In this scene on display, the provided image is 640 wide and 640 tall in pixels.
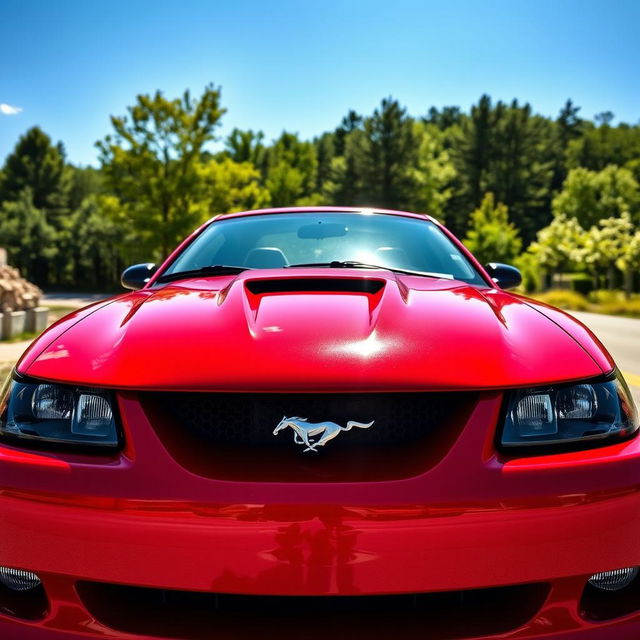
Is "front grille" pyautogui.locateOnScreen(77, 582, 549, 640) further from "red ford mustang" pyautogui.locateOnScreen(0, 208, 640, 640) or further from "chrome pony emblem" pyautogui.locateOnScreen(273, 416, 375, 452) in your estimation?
"chrome pony emblem" pyautogui.locateOnScreen(273, 416, 375, 452)

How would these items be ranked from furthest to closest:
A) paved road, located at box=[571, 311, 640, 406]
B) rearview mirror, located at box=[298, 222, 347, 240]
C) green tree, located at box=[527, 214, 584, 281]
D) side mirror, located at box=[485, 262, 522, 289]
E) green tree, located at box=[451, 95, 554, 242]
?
1. green tree, located at box=[451, 95, 554, 242]
2. green tree, located at box=[527, 214, 584, 281]
3. paved road, located at box=[571, 311, 640, 406]
4. rearview mirror, located at box=[298, 222, 347, 240]
5. side mirror, located at box=[485, 262, 522, 289]

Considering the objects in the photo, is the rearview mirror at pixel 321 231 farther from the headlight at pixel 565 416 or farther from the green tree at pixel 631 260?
the green tree at pixel 631 260

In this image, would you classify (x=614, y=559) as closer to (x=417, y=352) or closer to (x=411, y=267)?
(x=417, y=352)

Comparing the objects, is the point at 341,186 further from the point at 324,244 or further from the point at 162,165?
the point at 324,244

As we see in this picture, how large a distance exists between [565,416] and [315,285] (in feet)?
2.78

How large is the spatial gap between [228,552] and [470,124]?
240ft

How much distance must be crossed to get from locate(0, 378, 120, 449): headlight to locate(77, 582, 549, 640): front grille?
33 cm

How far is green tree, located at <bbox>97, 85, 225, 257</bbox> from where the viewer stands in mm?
29422

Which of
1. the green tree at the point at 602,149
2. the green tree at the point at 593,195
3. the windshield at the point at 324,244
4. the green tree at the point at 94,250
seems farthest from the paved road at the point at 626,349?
the green tree at the point at 602,149

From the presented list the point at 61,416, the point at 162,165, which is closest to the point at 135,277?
the point at 61,416

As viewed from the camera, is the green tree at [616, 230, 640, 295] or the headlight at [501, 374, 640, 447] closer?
the headlight at [501, 374, 640, 447]

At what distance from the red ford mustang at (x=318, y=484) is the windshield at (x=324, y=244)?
1.18m

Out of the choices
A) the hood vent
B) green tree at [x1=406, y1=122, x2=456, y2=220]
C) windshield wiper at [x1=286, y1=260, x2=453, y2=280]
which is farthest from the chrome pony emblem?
green tree at [x1=406, y1=122, x2=456, y2=220]

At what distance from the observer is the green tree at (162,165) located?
96.5 feet
